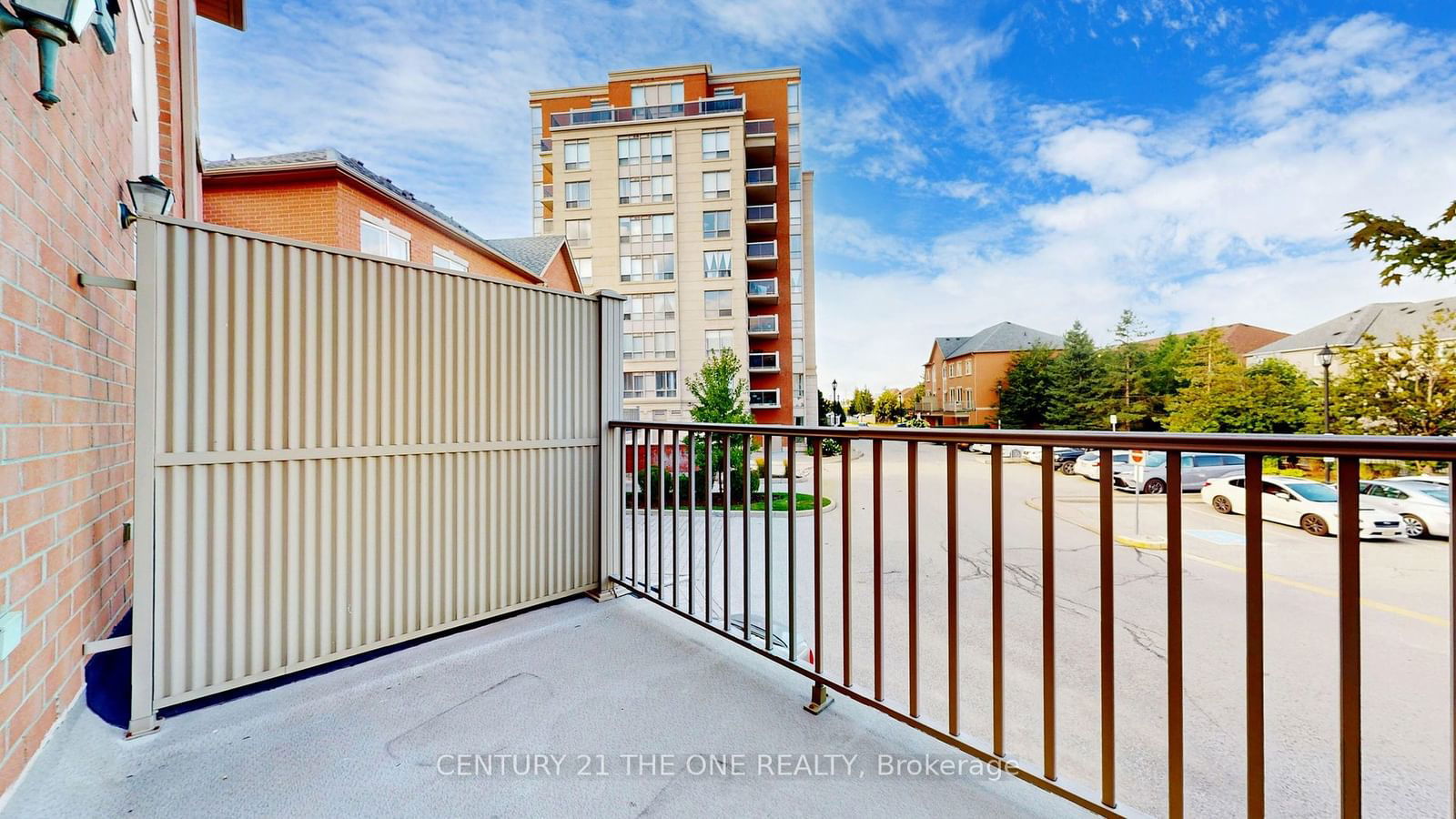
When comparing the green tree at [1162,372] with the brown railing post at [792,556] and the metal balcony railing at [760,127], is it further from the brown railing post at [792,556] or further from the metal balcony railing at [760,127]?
the brown railing post at [792,556]

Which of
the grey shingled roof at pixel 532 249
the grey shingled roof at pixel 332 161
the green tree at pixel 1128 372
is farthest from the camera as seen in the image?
the green tree at pixel 1128 372

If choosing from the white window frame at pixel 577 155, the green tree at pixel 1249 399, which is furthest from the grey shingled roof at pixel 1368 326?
the white window frame at pixel 577 155

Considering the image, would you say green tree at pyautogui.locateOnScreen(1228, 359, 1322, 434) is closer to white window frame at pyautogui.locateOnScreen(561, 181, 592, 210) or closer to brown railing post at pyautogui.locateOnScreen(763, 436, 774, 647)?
brown railing post at pyautogui.locateOnScreen(763, 436, 774, 647)

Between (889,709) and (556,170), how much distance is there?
23.1 metres

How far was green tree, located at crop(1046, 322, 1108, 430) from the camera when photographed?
25.3 m

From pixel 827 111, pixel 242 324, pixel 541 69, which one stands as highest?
pixel 827 111

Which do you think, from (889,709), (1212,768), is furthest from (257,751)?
(1212,768)

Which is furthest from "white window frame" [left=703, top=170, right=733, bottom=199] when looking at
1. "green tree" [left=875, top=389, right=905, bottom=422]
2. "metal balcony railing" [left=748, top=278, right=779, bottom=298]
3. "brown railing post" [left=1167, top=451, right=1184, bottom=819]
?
"green tree" [left=875, top=389, right=905, bottom=422]

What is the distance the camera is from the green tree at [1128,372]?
80.5ft

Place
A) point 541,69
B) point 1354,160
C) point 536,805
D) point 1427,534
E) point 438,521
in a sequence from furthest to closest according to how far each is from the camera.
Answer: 1. point 1354,160
2. point 541,69
3. point 438,521
4. point 1427,534
5. point 536,805

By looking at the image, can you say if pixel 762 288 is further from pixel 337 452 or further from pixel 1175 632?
pixel 1175 632

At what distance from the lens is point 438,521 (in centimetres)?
213

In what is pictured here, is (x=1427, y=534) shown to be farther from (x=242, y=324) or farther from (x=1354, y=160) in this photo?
(x=1354, y=160)

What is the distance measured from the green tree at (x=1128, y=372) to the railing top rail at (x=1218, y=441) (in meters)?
28.2
